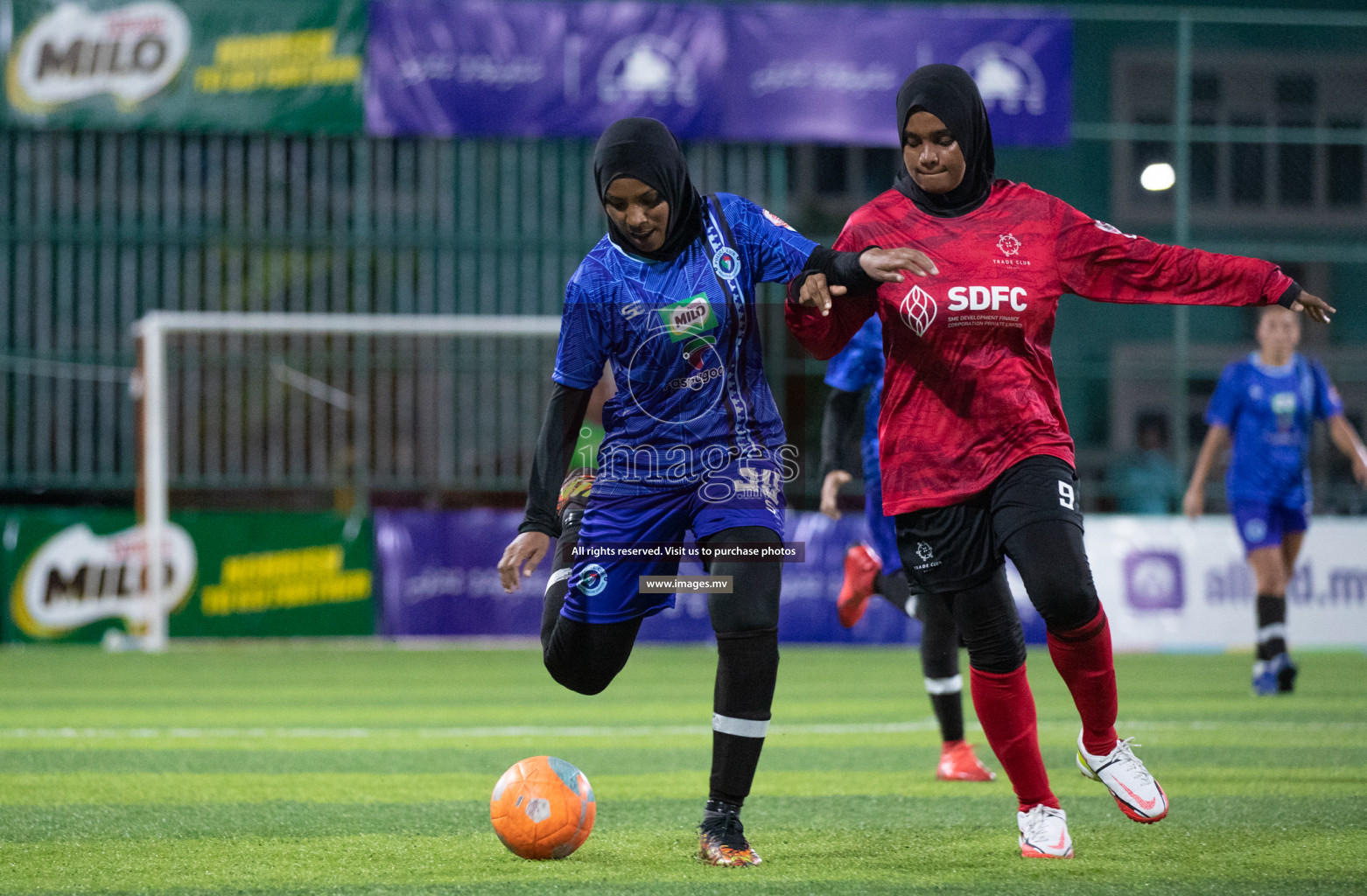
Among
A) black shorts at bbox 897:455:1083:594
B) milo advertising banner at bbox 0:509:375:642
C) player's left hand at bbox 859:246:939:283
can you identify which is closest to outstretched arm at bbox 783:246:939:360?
player's left hand at bbox 859:246:939:283

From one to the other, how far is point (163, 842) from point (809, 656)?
8.95 m

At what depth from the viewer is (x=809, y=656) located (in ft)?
44.4

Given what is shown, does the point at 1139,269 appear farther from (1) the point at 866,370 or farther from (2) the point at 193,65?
(2) the point at 193,65

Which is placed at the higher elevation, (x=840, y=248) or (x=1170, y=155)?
(x=1170, y=155)

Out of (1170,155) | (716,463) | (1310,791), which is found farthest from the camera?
(1170,155)

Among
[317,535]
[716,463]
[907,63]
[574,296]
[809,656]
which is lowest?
[809,656]

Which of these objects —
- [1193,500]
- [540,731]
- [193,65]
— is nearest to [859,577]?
[540,731]

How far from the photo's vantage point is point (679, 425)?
4.59m

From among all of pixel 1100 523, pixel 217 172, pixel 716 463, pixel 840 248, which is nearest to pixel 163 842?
pixel 716 463

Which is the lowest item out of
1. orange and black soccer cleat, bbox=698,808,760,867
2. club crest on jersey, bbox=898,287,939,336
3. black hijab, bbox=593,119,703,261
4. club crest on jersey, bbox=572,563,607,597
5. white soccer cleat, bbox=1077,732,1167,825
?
orange and black soccer cleat, bbox=698,808,760,867

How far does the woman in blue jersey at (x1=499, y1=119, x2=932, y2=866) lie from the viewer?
456cm

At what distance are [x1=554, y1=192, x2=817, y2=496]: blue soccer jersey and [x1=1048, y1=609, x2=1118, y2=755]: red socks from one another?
1.00 metres

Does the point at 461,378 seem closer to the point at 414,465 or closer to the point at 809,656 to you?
the point at 414,465

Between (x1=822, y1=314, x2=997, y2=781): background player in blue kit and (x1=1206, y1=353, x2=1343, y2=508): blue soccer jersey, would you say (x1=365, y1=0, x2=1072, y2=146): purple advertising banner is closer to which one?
(x1=1206, y1=353, x2=1343, y2=508): blue soccer jersey
